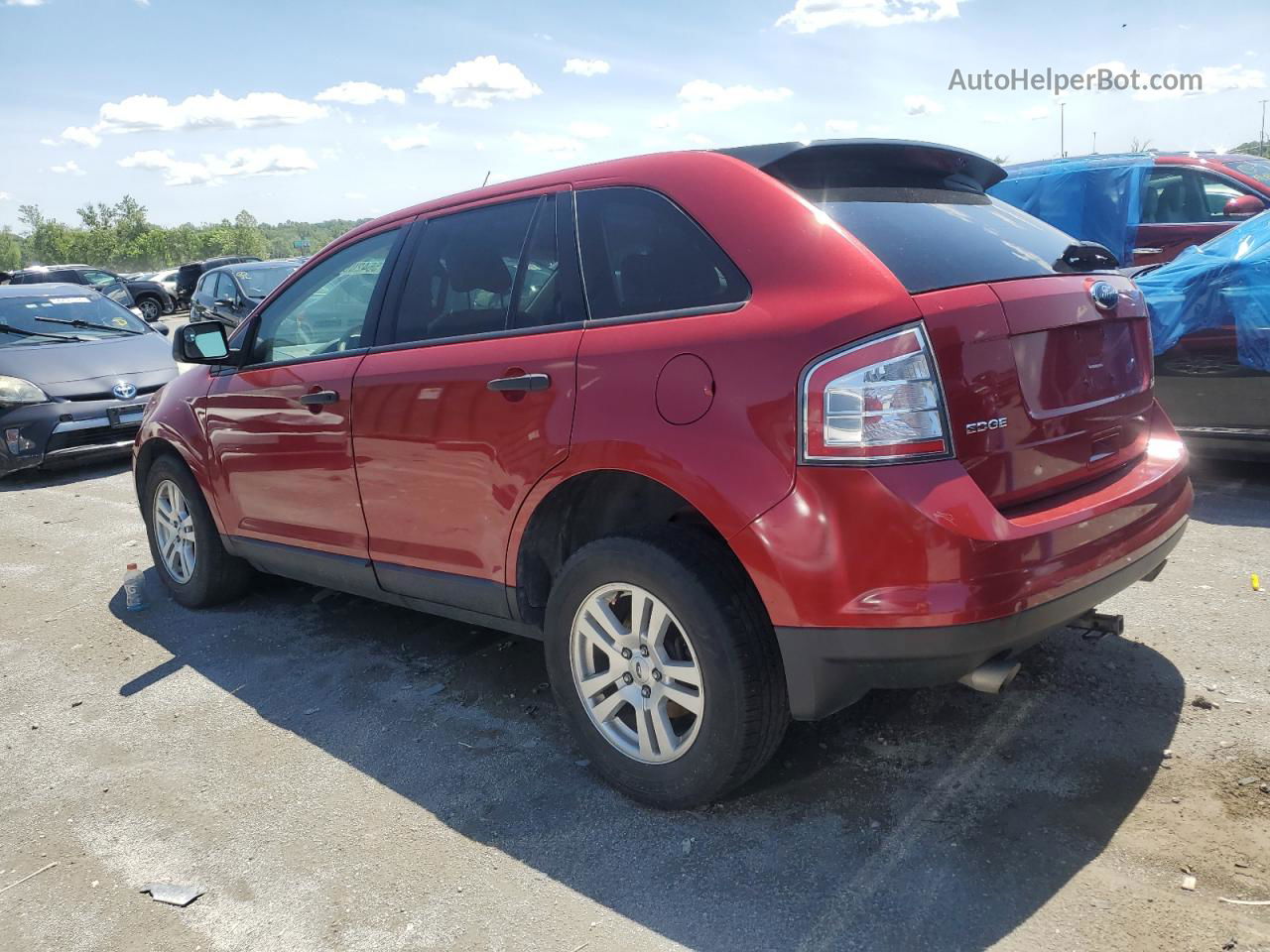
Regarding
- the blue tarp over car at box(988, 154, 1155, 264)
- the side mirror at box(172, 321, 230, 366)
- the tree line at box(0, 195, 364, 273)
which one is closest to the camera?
the side mirror at box(172, 321, 230, 366)

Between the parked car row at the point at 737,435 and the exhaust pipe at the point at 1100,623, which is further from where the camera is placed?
the exhaust pipe at the point at 1100,623

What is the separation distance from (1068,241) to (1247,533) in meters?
2.59

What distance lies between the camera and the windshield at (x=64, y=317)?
30.1 ft

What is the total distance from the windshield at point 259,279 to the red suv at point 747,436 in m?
10.7

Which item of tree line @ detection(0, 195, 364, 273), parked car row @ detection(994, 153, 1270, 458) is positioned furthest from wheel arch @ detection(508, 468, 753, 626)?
tree line @ detection(0, 195, 364, 273)

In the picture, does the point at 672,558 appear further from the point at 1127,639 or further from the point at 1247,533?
the point at 1247,533

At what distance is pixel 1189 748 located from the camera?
2.97 metres

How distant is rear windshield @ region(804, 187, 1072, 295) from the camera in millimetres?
2598

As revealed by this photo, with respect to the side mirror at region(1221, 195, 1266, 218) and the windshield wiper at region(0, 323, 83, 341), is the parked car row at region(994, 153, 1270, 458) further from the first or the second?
the windshield wiper at region(0, 323, 83, 341)

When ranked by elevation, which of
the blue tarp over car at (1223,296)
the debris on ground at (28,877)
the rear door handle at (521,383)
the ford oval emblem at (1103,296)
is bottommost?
the debris on ground at (28,877)

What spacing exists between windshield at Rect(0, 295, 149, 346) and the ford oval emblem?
9165 mm

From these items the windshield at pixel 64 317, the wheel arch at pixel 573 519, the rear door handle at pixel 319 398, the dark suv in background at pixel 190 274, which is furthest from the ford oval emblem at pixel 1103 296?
the dark suv in background at pixel 190 274

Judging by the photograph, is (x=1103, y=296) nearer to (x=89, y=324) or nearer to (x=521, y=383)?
(x=521, y=383)

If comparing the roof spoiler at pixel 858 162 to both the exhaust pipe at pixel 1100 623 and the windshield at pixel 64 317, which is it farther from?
the windshield at pixel 64 317
